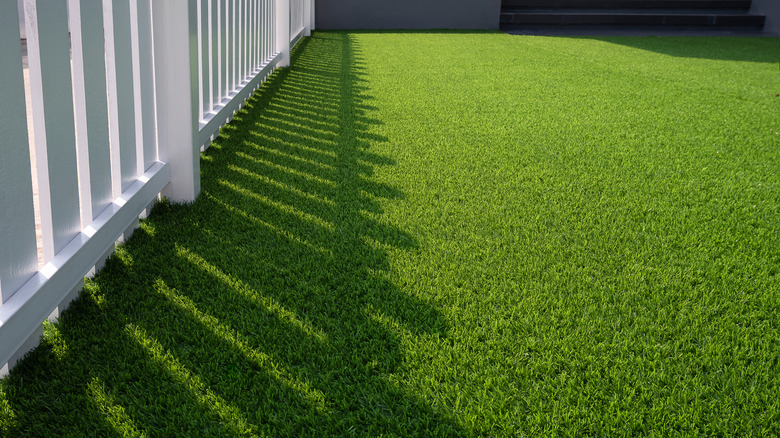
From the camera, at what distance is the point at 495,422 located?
156 cm

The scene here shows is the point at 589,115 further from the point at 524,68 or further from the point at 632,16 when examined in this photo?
the point at 632,16

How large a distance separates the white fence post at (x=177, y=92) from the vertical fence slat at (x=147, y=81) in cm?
6

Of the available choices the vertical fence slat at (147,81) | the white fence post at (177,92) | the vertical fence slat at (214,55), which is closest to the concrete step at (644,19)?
the vertical fence slat at (214,55)

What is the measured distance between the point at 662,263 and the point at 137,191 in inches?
82.8

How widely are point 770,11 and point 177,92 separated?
16.6m

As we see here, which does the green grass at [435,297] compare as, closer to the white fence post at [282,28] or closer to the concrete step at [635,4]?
the white fence post at [282,28]

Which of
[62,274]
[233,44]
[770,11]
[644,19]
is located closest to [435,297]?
[62,274]

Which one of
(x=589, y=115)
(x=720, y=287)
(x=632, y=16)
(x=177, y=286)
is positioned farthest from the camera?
(x=632, y=16)

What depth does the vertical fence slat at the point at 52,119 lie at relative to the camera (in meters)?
1.63

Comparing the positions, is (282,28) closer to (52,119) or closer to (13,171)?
(52,119)

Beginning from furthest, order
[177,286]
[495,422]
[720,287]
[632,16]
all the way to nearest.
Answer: [632,16] → [720,287] → [177,286] → [495,422]

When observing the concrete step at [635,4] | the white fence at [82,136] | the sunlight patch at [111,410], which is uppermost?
the concrete step at [635,4]

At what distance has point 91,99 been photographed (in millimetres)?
2023

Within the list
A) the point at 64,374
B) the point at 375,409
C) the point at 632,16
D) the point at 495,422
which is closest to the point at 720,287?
the point at 495,422
